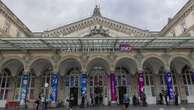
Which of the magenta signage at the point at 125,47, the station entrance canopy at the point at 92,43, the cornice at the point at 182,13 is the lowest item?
the magenta signage at the point at 125,47

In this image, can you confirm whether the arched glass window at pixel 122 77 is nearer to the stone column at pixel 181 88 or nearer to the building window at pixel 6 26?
the stone column at pixel 181 88

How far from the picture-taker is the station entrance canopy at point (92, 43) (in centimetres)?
2127

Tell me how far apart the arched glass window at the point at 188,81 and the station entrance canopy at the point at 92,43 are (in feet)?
14.8

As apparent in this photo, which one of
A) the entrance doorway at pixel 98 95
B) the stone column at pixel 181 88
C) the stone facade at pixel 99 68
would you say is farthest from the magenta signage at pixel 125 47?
the stone column at pixel 181 88

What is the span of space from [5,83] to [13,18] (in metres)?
10.3

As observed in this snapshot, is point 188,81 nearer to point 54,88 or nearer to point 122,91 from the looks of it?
point 122,91

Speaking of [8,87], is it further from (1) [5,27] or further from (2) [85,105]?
(2) [85,105]

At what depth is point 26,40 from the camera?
2092cm

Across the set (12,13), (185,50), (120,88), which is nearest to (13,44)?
(12,13)

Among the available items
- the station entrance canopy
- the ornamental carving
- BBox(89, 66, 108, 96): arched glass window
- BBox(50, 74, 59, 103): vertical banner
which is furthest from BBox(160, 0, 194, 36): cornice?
BBox(50, 74, 59, 103): vertical banner

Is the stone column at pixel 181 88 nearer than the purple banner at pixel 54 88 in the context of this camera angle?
No

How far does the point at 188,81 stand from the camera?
1045 inches

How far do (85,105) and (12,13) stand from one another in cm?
1829

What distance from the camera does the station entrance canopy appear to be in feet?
69.8
